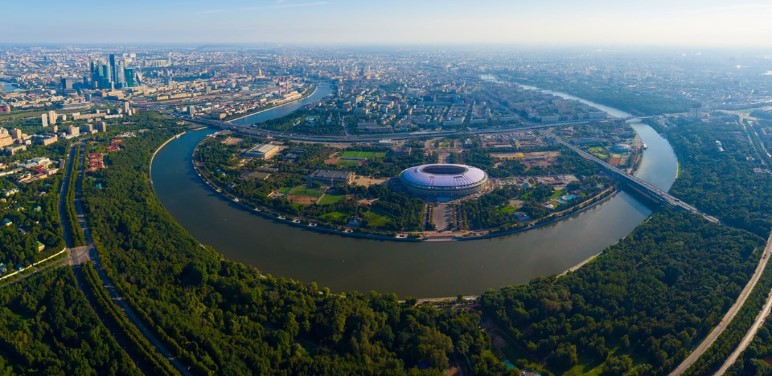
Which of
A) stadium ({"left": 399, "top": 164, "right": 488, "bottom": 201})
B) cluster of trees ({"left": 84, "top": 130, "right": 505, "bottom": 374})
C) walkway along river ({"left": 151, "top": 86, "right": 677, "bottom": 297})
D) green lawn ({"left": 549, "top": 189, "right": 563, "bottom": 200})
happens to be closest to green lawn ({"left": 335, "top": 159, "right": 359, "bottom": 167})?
stadium ({"left": 399, "top": 164, "right": 488, "bottom": 201})

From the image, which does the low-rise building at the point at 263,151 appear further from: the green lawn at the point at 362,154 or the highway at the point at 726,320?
the highway at the point at 726,320

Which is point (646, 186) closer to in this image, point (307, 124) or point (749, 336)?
point (749, 336)

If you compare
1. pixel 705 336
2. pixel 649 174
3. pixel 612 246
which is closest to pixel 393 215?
pixel 612 246

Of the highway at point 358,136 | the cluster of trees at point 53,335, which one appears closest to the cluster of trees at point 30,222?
the cluster of trees at point 53,335

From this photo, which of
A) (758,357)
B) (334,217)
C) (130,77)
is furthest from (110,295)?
(130,77)

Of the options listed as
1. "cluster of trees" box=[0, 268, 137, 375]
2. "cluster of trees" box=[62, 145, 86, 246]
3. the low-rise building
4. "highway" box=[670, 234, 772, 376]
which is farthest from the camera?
the low-rise building

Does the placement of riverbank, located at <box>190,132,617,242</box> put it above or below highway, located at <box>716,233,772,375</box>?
above

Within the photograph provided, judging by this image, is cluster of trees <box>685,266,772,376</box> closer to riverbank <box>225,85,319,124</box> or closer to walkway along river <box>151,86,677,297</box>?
walkway along river <box>151,86,677,297</box>

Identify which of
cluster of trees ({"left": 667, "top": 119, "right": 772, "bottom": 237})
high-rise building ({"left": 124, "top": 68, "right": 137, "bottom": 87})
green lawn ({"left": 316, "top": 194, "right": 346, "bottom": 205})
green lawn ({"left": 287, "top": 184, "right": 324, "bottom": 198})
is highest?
high-rise building ({"left": 124, "top": 68, "right": 137, "bottom": 87})
